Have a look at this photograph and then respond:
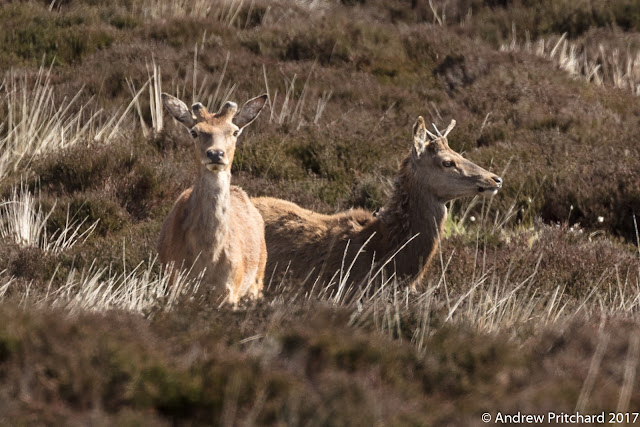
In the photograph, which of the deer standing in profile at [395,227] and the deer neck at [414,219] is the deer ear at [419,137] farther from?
the deer neck at [414,219]

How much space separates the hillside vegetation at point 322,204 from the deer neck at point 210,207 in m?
0.48

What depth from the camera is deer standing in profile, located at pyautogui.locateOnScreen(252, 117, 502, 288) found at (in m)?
8.17

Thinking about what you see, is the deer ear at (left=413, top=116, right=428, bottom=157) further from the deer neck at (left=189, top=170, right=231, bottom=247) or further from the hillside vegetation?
the deer neck at (left=189, top=170, right=231, bottom=247)

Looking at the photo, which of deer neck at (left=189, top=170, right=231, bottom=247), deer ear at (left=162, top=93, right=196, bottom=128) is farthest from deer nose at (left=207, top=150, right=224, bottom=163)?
deer ear at (left=162, top=93, right=196, bottom=128)

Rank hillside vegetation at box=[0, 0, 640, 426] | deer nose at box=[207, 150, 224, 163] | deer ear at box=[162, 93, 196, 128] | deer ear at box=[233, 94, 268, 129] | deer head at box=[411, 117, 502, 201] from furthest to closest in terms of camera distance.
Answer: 1. deer head at box=[411, 117, 502, 201]
2. deer ear at box=[233, 94, 268, 129]
3. deer ear at box=[162, 93, 196, 128]
4. deer nose at box=[207, 150, 224, 163]
5. hillside vegetation at box=[0, 0, 640, 426]

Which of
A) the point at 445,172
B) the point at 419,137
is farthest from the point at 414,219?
the point at 419,137

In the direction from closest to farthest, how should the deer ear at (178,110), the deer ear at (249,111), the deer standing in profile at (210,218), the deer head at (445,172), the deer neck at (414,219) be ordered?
the deer standing in profile at (210,218) < the deer ear at (178,110) < the deer ear at (249,111) < the deer head at (445,172) < the deer neck at (414,219)

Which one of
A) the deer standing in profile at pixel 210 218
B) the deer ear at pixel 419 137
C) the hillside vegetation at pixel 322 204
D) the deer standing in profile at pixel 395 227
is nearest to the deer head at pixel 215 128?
the deer standing in profile at pixel 210 218

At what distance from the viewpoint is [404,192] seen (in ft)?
28.0

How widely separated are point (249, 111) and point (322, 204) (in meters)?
3.64

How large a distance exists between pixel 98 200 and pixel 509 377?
6252mm

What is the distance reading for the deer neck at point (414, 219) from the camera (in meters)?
8.30

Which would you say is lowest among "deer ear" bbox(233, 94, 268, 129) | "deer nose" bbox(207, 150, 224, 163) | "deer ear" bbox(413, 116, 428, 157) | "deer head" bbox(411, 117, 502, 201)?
"deer head" bbox(411, 117, 502, 201)

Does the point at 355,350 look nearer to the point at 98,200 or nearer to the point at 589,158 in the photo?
the point at 98,200
